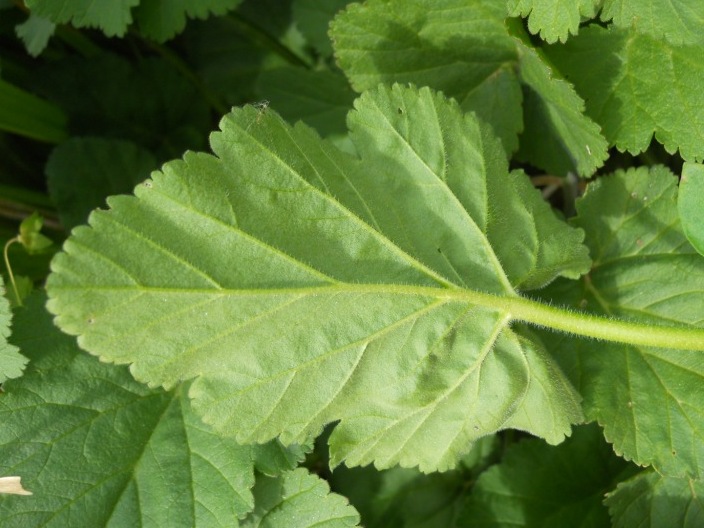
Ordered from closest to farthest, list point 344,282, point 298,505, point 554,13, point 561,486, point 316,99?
point 344,282 → point 554,13 → point 298,505 → point 561,486 → point 316,99

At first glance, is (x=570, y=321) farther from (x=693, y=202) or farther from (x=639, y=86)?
(x=639, y=86)

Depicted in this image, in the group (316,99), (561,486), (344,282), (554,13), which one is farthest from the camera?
(316,99)

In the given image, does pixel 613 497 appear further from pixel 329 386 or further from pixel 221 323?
pixel 221 323

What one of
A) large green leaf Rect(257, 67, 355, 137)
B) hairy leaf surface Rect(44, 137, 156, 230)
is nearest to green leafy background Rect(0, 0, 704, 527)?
hairy leaf surface Rect(44, 137, 156, 230)

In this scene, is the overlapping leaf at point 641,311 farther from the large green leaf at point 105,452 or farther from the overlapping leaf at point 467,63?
the large green leaf at point 105,452

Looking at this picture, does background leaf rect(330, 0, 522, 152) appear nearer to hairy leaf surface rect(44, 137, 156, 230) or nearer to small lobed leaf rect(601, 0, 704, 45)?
small lobed leaf rect(601, 0, 704, 45)

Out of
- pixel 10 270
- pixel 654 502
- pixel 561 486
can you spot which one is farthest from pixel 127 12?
pixel 654 502
